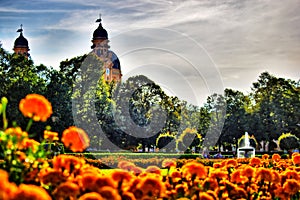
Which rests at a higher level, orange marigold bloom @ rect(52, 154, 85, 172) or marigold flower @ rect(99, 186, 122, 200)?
orange marigold bloom @ rect(52, 154, 85, 172)

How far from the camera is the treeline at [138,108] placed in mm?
33594

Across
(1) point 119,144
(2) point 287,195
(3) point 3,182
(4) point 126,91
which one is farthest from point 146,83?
(3) point 3,182

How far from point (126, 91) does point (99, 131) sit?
434 centimetres

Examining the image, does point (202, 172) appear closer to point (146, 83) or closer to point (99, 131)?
point (99, 131)

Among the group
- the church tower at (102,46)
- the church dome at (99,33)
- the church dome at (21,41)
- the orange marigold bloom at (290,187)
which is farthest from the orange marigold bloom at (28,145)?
the church dome at (99,33)

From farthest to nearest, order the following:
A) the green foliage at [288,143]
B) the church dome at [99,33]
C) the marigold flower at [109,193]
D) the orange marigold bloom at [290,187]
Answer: the church dome at [99,33] < the green foliage at [288,143] < the orange marigold bloom at [290,187] < the marigold flower at [109,193]

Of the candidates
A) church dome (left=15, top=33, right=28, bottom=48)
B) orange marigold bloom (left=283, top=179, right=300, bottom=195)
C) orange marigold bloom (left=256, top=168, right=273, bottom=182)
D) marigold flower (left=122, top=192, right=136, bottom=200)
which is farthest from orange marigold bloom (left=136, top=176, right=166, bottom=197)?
church dome (left=15, top=33, right=28, bottom=48)

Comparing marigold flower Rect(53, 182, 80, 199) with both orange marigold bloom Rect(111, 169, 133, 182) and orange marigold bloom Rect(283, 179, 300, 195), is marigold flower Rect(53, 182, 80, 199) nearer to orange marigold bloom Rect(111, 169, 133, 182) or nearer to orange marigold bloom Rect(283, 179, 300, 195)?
orange marigold bloom Rect(111, 169, 133, 182)

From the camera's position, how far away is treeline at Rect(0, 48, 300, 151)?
110ft

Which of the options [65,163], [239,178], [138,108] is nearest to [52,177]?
[65,163]

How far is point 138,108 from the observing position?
36969mm

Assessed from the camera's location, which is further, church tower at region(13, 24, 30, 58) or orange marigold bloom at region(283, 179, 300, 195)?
church tower at region(13, 24, 30, 58)

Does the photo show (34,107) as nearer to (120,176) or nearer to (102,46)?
(120,176)

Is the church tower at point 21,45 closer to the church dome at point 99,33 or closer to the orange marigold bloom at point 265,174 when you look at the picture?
the church dome at point 99,33
